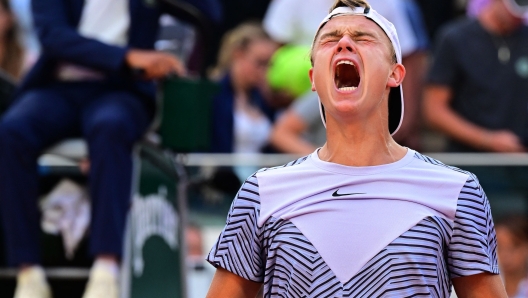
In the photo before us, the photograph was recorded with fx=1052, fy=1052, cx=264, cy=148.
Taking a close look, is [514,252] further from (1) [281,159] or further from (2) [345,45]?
(2) [345,45]

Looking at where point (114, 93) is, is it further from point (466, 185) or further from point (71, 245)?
point (466, 185)

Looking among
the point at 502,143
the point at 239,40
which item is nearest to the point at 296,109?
the point at 239,40

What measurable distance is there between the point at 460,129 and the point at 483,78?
0.36m

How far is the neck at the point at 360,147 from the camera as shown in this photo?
2.54 meters

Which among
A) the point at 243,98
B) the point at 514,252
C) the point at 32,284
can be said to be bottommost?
the point at 514,252

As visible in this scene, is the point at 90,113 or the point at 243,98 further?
the point at 243,98

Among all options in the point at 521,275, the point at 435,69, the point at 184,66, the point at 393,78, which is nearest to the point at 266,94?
the point at 435,69

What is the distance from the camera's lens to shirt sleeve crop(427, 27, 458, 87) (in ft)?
21.3

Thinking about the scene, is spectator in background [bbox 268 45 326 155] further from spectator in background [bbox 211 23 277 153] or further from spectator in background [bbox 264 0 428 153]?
spectator in background [bbox 211 23 277 153]

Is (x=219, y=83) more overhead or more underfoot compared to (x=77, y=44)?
more underfoot

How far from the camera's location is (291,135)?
620cm

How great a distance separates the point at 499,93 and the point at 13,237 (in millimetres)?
3229

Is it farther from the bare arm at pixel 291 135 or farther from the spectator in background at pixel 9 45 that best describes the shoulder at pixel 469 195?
the spectator in background at pixel 9 45

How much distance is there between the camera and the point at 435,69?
21.4ft
